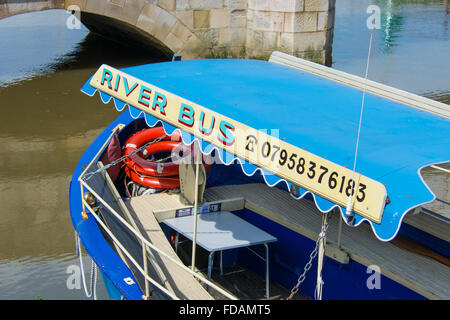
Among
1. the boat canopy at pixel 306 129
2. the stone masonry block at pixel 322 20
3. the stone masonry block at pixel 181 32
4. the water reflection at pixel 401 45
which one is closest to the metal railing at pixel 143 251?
the boat canopy at pixel 306 129

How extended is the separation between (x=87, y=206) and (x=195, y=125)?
5.93 ft

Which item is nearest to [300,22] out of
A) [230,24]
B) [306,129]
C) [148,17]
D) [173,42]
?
[230,24]

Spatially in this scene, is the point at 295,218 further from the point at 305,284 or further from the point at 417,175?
the point at 417,175

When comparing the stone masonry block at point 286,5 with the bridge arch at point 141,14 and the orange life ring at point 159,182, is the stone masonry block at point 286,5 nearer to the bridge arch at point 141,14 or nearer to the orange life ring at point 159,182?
the bridge arch at point 141,14

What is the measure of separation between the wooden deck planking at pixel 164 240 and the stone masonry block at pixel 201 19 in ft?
29.5

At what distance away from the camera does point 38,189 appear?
9.14 metres

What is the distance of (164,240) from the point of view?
5.67 meters

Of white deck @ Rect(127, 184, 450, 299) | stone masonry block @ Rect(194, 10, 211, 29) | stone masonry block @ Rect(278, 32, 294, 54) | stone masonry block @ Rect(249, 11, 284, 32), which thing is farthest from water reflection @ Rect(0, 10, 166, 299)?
stone masonry block @ Rect(278, 32, 294, 54)

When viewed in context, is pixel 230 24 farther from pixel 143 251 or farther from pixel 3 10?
pixel 143 251

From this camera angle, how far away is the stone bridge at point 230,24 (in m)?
14.1

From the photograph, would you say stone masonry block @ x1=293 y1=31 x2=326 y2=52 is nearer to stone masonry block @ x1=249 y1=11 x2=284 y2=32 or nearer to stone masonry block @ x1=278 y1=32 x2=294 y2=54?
stone masonry block @ x1=278 y1=32 x2=294 y2=54

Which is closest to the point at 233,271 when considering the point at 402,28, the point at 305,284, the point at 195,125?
the point at 305,284

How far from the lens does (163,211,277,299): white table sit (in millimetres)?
5430

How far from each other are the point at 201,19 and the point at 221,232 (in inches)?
390
